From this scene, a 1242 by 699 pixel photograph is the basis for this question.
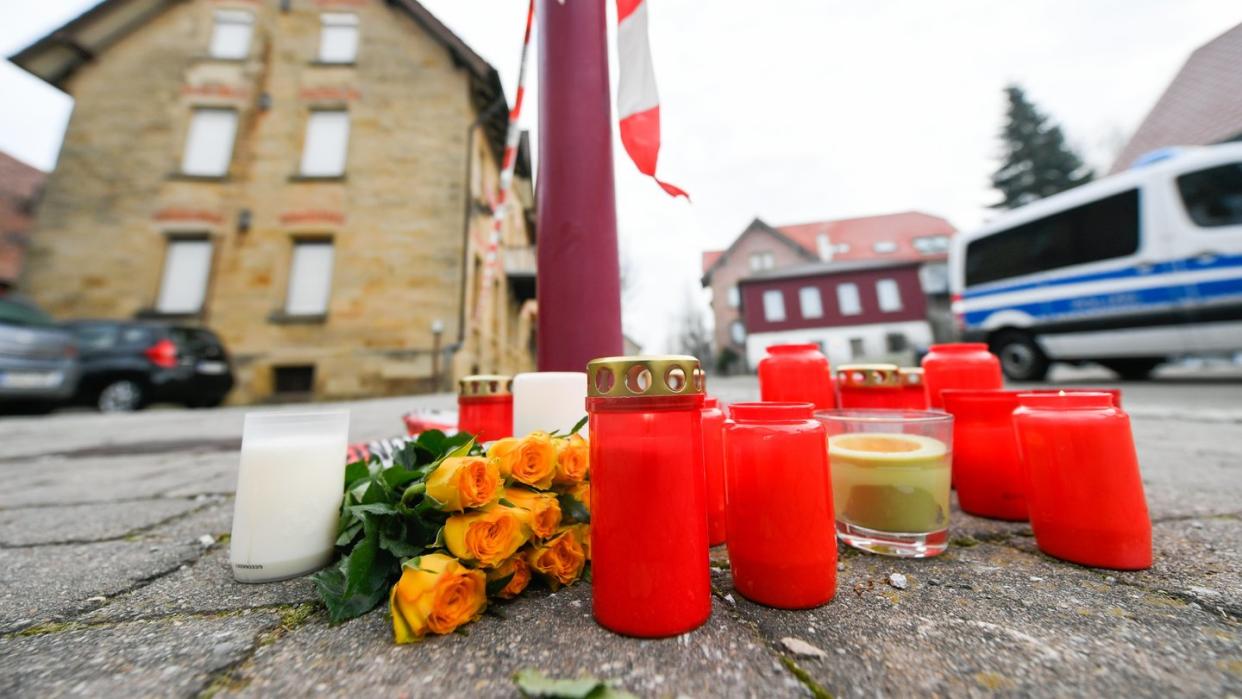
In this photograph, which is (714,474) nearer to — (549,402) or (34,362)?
(549,402)

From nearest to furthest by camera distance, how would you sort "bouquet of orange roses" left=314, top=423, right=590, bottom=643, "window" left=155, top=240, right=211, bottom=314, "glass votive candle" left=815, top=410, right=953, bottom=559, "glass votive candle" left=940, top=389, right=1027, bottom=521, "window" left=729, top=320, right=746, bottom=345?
"bouquet of orange roses" left=314, top=423, right=590, bottom=643 → "glass votive candle" left=815, top=410, right=953, bottom=559 → "glass votive candle" left=940, top=389, right=1027, bottom=521 → "window" left=155, top=240, right=211, bottom=314 → "window" left=729, top=320, right=746, bottom=345

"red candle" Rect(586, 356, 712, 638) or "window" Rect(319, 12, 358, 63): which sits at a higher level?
"window" Rect(319, 12, 358, 63)

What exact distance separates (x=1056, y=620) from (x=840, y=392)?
62cm

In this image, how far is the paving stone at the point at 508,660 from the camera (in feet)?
1.54

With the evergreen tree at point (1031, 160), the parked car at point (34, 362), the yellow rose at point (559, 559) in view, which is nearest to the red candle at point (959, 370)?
the yellow rose at point (559, 559)

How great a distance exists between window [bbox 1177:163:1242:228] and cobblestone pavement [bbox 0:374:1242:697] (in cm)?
523

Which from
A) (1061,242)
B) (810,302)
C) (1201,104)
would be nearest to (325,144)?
(1061,242)

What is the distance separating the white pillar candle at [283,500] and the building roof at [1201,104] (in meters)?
13.9

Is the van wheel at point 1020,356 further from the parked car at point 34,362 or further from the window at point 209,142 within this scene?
the window at point 209,142

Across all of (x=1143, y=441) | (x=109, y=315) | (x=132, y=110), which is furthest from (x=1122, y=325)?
(x=132, y=110)

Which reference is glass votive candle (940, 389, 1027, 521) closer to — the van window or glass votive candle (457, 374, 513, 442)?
glass votive candle (457, 374, 513, 442)

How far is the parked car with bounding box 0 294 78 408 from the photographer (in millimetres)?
4730

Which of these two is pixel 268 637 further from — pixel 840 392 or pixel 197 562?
pixel 840 392

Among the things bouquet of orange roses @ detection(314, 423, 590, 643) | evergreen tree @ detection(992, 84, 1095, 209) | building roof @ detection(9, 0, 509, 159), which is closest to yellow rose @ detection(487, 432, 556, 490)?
bouquet of orange roses @ detection(314, 423, 590, 643)
